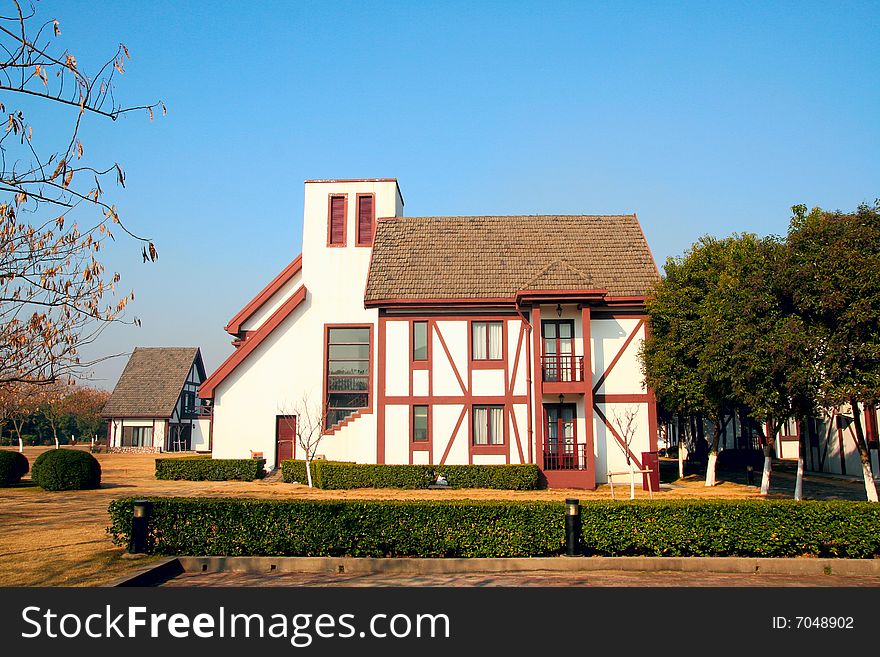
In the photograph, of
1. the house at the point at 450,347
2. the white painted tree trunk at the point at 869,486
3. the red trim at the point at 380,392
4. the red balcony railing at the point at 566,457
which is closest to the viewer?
the white painted tree trunk at the point at 869,486

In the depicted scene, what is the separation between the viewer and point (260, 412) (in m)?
30.9

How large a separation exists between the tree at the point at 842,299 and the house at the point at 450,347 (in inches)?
351

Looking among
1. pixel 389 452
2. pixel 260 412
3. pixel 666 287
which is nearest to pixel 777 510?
pixel 666 287

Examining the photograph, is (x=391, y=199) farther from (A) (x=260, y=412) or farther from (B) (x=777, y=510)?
(B) (x=777, y=510)

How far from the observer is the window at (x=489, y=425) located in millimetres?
28047

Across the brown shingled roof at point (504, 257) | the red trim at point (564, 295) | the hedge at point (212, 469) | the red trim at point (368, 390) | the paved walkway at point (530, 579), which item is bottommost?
the paved walkway at point (530, 579)

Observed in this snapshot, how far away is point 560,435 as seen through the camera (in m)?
27.6

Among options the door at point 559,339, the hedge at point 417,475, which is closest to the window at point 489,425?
the hedge at point 417,475

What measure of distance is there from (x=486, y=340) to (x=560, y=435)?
15.5ft

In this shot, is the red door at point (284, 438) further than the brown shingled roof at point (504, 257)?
Yes

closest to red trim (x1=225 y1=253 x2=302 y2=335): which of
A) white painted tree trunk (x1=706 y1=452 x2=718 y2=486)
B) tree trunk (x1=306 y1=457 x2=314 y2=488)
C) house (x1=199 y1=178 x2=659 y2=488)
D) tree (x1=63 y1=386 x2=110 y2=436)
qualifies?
house (x1=199 y1=178 x2=659 y2=488)

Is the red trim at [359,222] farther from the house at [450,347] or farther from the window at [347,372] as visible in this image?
the window at [347,372]

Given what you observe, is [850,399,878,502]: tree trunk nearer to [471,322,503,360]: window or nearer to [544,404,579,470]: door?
[544,404,579,470]: door

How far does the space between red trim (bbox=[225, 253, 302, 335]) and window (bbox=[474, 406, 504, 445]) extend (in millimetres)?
11635
